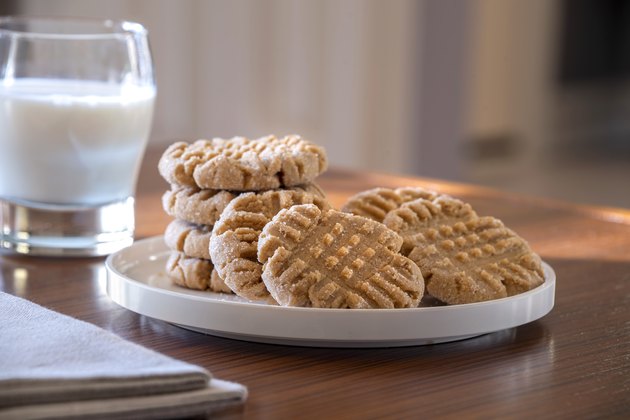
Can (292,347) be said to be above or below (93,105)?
below

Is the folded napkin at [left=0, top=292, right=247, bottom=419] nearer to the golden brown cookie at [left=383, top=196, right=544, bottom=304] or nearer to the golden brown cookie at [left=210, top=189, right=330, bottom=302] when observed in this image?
the golden brown cookie at [left=210, top=189, right=330, bottom=302]

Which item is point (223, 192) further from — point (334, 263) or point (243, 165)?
point (334, 263)

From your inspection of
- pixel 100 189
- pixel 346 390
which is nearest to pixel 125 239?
pixel 100 189

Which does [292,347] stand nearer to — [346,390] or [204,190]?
[346,390]

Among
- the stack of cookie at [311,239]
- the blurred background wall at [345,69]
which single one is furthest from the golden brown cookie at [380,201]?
the blurred background wall at [345,69]

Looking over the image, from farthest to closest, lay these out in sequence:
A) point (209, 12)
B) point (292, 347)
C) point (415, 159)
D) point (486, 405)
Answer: point (415, 159)
point (209, 12)
point (292, 347)
point (486, 405)
